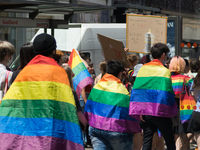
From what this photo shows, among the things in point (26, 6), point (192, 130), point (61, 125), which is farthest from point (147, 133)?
point (26, 6)

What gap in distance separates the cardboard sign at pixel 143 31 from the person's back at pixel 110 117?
3.79m

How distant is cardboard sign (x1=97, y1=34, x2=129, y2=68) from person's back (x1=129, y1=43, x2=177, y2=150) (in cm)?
103

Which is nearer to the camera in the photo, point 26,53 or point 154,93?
point 26,53

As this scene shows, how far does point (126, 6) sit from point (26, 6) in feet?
58.6

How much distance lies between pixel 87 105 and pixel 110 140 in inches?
19.8

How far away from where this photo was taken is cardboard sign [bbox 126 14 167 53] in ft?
26.3

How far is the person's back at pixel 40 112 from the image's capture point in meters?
2.84

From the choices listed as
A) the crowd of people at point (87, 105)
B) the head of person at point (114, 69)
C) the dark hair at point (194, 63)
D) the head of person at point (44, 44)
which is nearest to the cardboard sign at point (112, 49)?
the crowd of people at point (87, 105)

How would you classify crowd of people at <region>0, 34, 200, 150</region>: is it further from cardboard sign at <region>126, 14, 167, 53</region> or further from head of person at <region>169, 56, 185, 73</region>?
cardboard sign at <region>126, 14, 167, 53</region>

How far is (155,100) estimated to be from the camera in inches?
186

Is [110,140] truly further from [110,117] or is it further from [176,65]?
[176,65]

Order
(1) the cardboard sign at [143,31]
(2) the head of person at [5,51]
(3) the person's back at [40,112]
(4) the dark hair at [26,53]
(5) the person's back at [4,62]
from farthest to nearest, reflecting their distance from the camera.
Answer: (1) the cardboard sign at [143,31]
(2) the head of person at [5,51]
(5) the person's back at [4,62]
(4) the dark hair at [26,53]
(3) the person's back at [40,112]

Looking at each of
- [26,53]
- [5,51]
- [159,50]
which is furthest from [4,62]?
[159,50]

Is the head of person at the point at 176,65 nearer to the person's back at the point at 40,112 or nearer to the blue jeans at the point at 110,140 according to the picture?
the blue jeans at the point at 110,140
